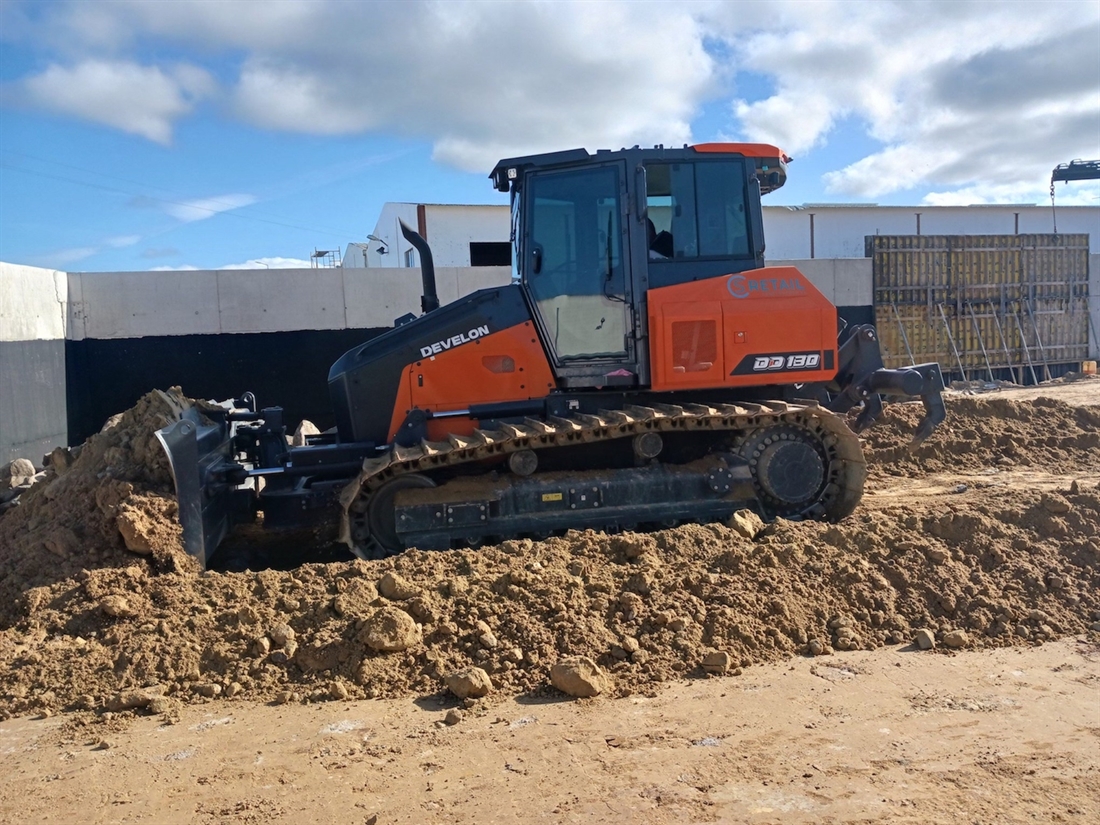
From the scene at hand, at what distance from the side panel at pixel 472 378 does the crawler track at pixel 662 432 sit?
32 cm

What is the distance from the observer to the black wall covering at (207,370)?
13.5 meters

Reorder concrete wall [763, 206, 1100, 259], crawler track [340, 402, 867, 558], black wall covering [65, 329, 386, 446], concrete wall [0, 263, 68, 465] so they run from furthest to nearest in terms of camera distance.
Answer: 1. concrete wall [763, 206, 1100, 259]
2. black wall covering [65, 329, 386, 446]
3. concrete wall [0, 263, 68, 465]
4. crawler track [340, 402, 867, 558]

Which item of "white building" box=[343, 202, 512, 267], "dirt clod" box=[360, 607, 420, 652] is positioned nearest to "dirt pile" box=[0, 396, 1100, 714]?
"dirt clod" box=[360, 607, 420, 652]

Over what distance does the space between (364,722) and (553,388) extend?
321 cm

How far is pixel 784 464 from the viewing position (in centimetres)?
649

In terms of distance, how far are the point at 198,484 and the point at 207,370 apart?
8.75m

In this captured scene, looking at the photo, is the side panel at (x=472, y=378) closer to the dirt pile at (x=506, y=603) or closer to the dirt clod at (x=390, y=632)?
the dirt pile at (x=506, y=603)

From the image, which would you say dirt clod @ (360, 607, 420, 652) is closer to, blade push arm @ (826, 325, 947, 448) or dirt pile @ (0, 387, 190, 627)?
dirt pile @ (0, 387, 190, 627)

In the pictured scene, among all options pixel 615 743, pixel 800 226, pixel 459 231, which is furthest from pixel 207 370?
pixel 800 226

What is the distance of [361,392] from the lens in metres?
6.53

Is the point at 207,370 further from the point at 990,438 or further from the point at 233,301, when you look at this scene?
the point at 990,438

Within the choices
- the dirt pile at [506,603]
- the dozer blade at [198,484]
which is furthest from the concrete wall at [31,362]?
the dirt pile at [506,603]

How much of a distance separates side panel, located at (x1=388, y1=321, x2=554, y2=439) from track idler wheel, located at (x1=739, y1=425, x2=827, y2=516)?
5.55ft

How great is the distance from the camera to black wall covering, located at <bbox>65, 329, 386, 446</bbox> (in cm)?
1347
